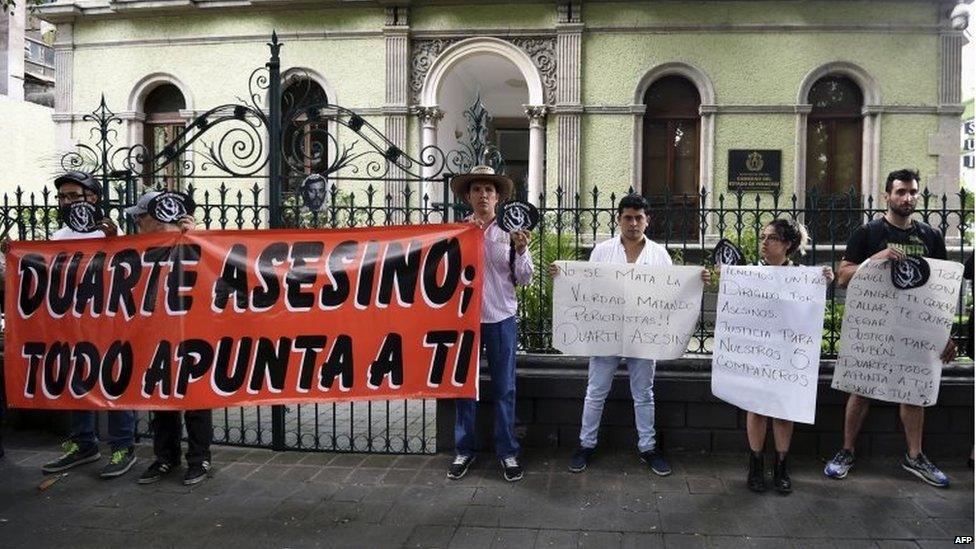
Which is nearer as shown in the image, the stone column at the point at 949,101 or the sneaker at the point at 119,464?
the sneaker at the point at 119,464

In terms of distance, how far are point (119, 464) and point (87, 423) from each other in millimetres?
487

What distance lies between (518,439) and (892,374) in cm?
265

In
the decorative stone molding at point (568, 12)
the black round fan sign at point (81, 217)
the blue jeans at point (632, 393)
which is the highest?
the decorative stone molding at point (568, 12)

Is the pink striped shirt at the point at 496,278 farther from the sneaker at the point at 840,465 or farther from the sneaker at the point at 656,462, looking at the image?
the sneaker at the point at 840,465

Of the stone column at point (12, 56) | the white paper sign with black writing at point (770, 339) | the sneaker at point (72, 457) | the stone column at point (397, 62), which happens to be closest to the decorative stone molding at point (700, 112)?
the stone column at point (397, 62)

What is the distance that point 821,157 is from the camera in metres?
13.6

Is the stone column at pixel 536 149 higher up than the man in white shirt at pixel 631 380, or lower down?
higher up

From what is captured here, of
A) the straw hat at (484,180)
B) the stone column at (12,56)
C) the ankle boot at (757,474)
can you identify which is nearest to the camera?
the ankle boot at (757,474)

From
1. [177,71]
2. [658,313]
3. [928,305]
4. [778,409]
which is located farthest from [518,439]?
[177,71]

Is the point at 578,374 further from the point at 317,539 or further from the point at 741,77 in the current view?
the point at 741,77

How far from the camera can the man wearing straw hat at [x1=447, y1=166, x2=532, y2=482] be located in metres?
4.84

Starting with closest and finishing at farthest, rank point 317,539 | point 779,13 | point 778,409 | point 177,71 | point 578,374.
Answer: point 317,539
point 778,409
point 578,374
point 779,13
point 177,71

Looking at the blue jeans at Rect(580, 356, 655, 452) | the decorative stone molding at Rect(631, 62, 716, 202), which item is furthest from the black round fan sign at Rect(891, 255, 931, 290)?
the decorative stone molding at Rect(631, 62, 716, 202)

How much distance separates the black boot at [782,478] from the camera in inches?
178
